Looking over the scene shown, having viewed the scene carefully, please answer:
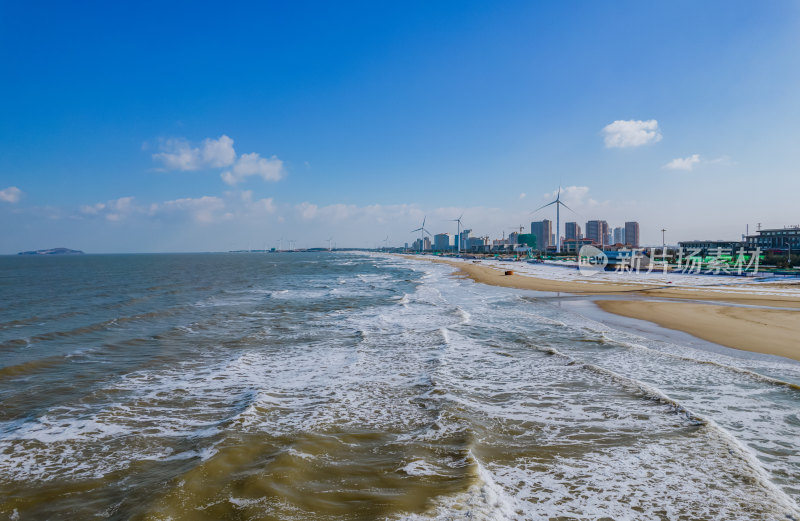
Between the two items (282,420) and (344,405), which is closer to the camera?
(282,420)

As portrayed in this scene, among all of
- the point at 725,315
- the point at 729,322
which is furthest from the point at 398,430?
the point at 725,315

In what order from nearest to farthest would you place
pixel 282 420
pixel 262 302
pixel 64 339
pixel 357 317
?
pixel 282 420 → pixel 64 339 → pixel 357 317 → pixel 262 302

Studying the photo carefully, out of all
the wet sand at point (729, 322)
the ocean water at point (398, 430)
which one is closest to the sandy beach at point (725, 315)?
the wet sand at point (729, 322)

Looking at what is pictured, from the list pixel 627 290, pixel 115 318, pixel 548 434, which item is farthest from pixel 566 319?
pixel 115 318

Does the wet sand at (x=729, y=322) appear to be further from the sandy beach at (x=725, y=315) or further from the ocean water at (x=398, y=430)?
the ocean water at (x=398, y=430)

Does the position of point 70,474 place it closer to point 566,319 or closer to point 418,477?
point 418,477

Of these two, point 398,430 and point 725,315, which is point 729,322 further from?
point 398,430
